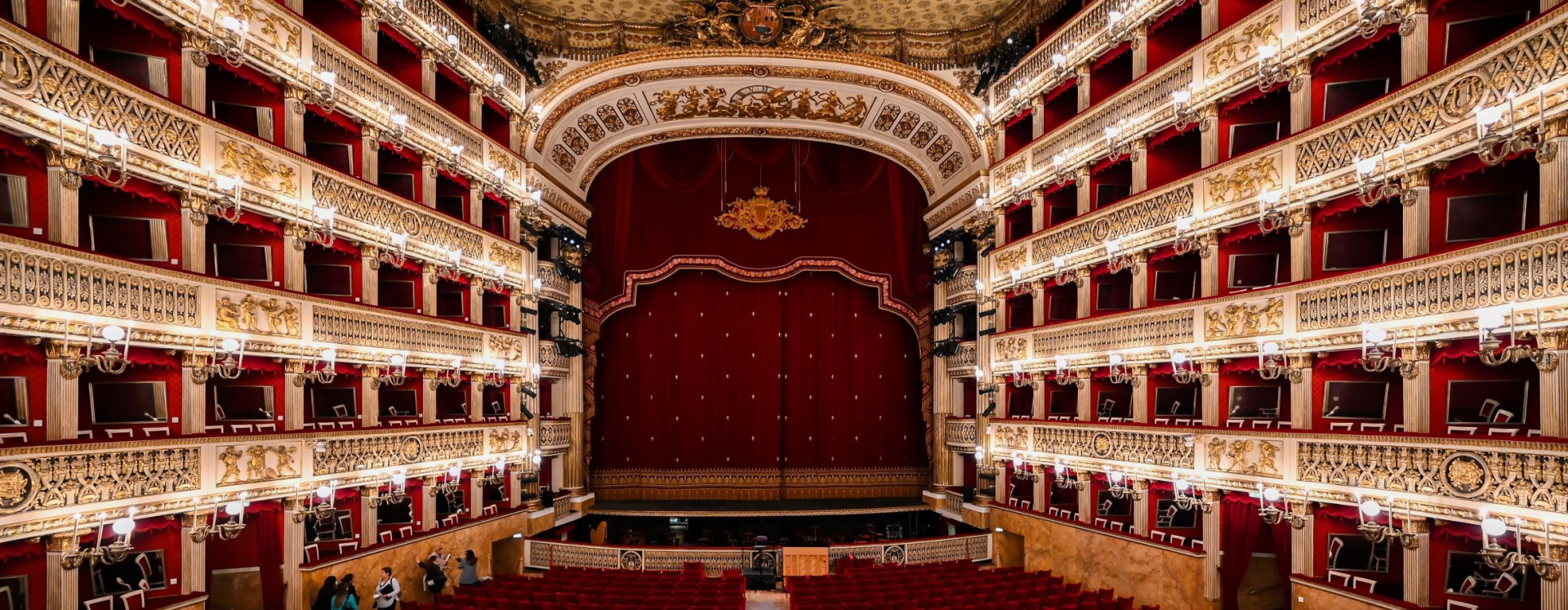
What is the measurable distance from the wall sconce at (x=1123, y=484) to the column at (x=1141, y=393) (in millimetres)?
1048

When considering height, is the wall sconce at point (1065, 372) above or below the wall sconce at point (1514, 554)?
above

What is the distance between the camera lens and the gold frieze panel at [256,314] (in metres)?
12.8

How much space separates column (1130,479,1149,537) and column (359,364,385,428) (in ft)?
44.8

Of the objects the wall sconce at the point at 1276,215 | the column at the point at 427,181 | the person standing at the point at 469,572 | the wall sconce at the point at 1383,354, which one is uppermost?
the column at the point at 427,181

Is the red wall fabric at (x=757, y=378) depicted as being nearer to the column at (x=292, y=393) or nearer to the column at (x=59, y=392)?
the column at (x=292, y=393)

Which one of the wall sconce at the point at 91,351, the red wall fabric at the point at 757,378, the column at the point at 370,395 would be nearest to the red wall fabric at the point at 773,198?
the red wall fabric at the point at 757,378

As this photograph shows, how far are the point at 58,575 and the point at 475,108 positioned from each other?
1227 centimetres

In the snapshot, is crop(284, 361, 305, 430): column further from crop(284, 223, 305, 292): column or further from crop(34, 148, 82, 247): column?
crop(34, 148, 82, 247): column

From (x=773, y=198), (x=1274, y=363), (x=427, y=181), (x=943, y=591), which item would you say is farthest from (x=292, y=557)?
(x=773, y=198)

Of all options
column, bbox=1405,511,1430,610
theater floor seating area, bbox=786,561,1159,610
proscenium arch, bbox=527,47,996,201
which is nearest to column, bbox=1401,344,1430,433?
column, bbox=1405,511,1430,610

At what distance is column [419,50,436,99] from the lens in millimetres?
18078

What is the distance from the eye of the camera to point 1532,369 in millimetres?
11234

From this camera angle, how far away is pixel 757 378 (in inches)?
1073

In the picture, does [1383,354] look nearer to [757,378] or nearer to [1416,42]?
[1416,42]
